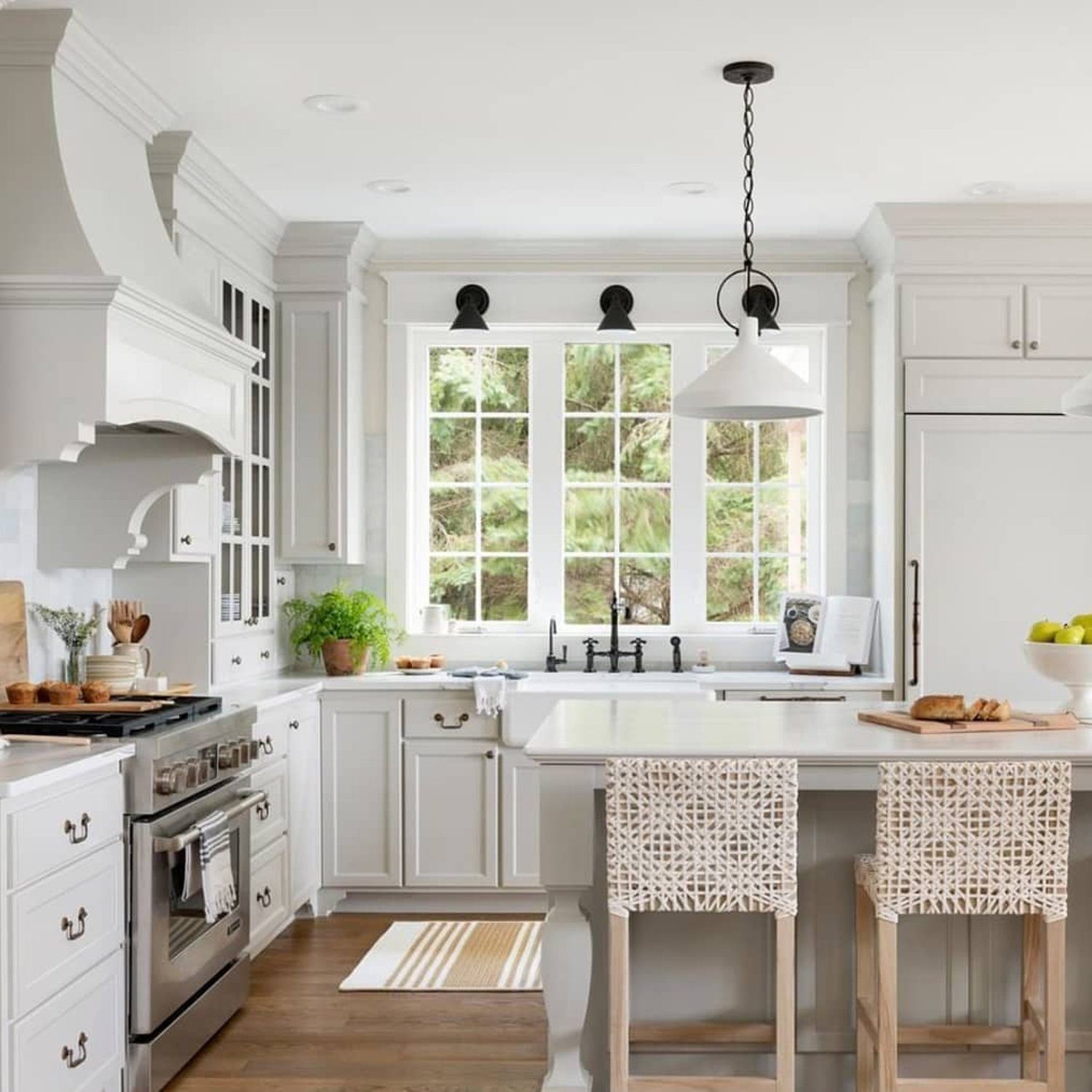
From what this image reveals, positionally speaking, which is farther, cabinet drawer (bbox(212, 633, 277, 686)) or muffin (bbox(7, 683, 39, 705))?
cabinet drawer (bbox(212, 633, 277, 686))

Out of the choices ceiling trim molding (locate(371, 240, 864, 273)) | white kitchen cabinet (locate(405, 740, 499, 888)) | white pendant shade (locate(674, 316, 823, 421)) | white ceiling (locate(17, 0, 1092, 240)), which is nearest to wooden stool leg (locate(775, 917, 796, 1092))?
white pendant shade (locate(674, 316, 823, 421))

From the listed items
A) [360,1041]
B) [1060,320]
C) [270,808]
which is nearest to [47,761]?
[360,1041]

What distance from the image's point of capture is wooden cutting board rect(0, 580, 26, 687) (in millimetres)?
3682

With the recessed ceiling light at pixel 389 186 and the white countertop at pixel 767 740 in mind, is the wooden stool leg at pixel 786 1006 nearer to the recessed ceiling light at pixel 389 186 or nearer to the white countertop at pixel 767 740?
the white countertop at pixel 767 740

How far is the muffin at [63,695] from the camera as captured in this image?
11.8 ft

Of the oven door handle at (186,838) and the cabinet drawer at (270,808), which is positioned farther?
the cabinet drawer at (270,808)

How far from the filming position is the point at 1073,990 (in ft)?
10.4

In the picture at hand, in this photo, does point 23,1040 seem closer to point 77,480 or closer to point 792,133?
point 77,480

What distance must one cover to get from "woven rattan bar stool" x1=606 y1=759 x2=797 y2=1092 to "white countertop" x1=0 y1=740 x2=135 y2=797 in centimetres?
115

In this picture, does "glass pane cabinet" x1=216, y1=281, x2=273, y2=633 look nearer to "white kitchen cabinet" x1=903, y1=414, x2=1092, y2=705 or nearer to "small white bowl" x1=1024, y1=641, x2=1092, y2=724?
"white kitchen cabinet" x1=903, y1=414, x2=1092, y2=705

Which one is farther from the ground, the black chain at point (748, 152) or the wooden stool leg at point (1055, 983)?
the black chain at point (748, 152)

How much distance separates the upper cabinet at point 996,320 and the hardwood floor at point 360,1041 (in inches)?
114

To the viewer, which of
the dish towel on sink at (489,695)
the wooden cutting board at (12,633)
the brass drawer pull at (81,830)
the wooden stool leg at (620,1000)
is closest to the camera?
the wooden stool leg at (620,1000)

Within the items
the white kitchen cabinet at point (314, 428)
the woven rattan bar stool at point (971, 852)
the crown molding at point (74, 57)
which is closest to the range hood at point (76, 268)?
the crown molding at point (74, 57)
